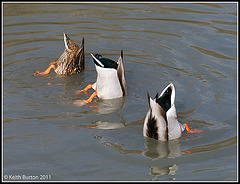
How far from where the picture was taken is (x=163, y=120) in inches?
252

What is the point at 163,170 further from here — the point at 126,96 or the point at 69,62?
the point at 69,62

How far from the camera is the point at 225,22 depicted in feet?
38.3

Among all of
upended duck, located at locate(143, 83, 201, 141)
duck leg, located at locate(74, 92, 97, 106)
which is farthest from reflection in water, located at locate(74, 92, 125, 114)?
upended duck, located at locate(143, 83, 201, 141)

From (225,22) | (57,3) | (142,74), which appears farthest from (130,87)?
(57,3)

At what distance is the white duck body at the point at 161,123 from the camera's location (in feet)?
20.7

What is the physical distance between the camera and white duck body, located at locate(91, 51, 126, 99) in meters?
7.81

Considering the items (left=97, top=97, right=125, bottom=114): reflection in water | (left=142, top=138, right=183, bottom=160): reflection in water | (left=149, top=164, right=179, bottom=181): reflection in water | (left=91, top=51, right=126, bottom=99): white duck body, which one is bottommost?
(left=149, top=164, right=179, bottom=181): reflection in water

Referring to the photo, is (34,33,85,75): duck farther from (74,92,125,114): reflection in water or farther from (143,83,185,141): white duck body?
(143,83,185,141): white duck body

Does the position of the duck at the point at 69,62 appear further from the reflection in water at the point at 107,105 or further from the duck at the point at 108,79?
the reflection in water at the point at 107,105

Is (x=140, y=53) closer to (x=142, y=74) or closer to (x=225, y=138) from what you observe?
(x=142, y=74)

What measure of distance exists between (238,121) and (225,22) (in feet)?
16.7

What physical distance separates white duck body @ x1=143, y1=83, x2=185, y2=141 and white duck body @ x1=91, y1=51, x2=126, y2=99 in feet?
4.70

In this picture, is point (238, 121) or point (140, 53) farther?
point (140, 53)

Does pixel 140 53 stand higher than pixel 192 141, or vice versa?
pixel 140 53
